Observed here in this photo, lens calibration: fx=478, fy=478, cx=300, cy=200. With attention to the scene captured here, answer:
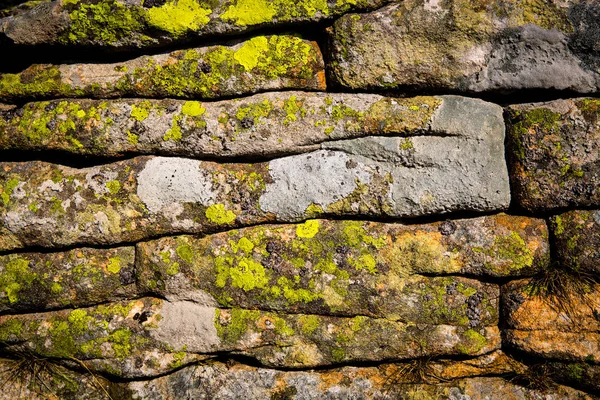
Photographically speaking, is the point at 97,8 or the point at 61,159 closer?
the point at 97,8

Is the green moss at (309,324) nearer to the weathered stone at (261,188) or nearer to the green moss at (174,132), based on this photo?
the weathered stone at (261,188)

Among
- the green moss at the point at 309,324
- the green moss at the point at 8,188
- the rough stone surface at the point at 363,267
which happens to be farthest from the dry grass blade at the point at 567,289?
the green moss at the point at 8,188

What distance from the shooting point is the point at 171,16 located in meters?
3.73

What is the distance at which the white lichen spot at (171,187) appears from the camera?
3789mm

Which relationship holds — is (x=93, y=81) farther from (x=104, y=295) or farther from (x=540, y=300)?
(x=540, y=300)

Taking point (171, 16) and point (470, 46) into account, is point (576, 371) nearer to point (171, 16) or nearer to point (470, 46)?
point (470, 46)

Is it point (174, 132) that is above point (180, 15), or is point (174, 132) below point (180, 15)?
below

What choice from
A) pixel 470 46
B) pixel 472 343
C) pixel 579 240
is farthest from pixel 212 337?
pixel 470 46

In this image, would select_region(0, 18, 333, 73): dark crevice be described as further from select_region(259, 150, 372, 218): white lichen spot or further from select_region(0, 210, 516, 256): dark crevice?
select_region(0, 210, 516, 256): dark crevice

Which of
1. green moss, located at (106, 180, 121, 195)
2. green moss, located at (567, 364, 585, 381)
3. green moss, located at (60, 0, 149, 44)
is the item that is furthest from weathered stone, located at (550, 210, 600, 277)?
green moss, located at (60, 0, 149, 44)

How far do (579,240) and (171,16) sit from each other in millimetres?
3550

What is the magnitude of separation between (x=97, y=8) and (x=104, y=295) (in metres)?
2.27

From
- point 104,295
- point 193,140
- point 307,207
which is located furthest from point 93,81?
point 307,207

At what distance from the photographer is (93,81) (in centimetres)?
392
